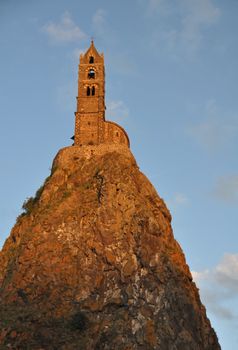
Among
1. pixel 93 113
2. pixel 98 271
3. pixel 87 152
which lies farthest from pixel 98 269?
pixel 93 113

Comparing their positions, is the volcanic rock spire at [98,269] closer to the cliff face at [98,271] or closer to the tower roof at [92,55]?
the cliff face at [98,271]

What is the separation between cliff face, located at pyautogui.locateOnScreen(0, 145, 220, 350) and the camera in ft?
159

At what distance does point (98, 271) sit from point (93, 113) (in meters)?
24.7

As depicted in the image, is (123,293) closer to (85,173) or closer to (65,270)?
(65,270)

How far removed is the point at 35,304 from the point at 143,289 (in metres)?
11.0

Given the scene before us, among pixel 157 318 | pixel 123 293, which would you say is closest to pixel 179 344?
pixel 157 318

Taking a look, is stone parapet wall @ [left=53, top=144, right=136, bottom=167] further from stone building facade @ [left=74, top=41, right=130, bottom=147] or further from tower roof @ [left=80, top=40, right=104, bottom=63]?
tower roof @ [left=80, top=40, right=104, bottom=63]

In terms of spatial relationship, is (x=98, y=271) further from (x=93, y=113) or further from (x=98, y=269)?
(x=93, y=113)

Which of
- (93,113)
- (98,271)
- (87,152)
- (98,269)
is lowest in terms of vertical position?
(98,271)

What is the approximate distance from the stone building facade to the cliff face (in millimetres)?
4739

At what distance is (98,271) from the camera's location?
173 feet

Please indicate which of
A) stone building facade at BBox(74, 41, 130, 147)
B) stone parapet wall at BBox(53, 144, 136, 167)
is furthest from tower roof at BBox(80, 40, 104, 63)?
stone parapet wall at BBox(53, 144, 136, 167)

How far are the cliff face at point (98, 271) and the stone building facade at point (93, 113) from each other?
4.74 metres

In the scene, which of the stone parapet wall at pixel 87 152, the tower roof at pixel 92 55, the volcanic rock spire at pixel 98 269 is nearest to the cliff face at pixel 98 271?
the volcanic rock spire at pixel 98 269
